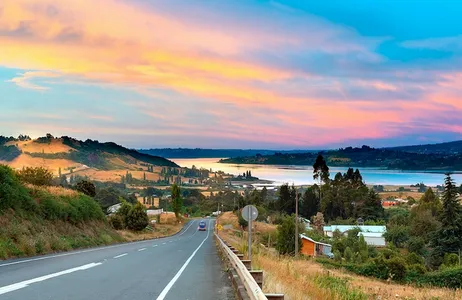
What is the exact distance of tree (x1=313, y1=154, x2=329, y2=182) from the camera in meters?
154

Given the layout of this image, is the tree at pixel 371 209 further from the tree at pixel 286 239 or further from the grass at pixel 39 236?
the grass at pixel 39 236

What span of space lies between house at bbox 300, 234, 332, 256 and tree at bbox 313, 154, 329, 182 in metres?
72.3

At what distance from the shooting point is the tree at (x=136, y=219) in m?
72.4

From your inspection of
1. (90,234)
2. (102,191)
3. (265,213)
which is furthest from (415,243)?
(102,191)

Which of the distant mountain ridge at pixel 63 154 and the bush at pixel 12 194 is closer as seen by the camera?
the bush at pixel 12 194

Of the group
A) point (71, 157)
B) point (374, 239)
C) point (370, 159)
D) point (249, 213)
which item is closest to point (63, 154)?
point (71, 157)

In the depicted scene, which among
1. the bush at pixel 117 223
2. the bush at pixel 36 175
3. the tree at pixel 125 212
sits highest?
the bush at pixel 36 175

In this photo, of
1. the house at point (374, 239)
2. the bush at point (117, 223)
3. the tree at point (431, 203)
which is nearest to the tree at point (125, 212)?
the bush at point (117, 223)

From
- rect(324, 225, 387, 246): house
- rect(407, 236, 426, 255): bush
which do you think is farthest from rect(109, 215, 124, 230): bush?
rect(407, 236, 426, 255): bush

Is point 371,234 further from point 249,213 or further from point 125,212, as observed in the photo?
point 249,213

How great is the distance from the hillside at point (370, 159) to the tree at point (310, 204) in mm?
11417

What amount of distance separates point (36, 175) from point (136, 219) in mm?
29434

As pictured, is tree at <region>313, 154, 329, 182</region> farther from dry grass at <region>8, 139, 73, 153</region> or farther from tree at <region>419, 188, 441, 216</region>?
dry grass at <region>8, 139, 73, 153</region>

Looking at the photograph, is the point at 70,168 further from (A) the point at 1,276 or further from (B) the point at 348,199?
(A) the point at 1,276
